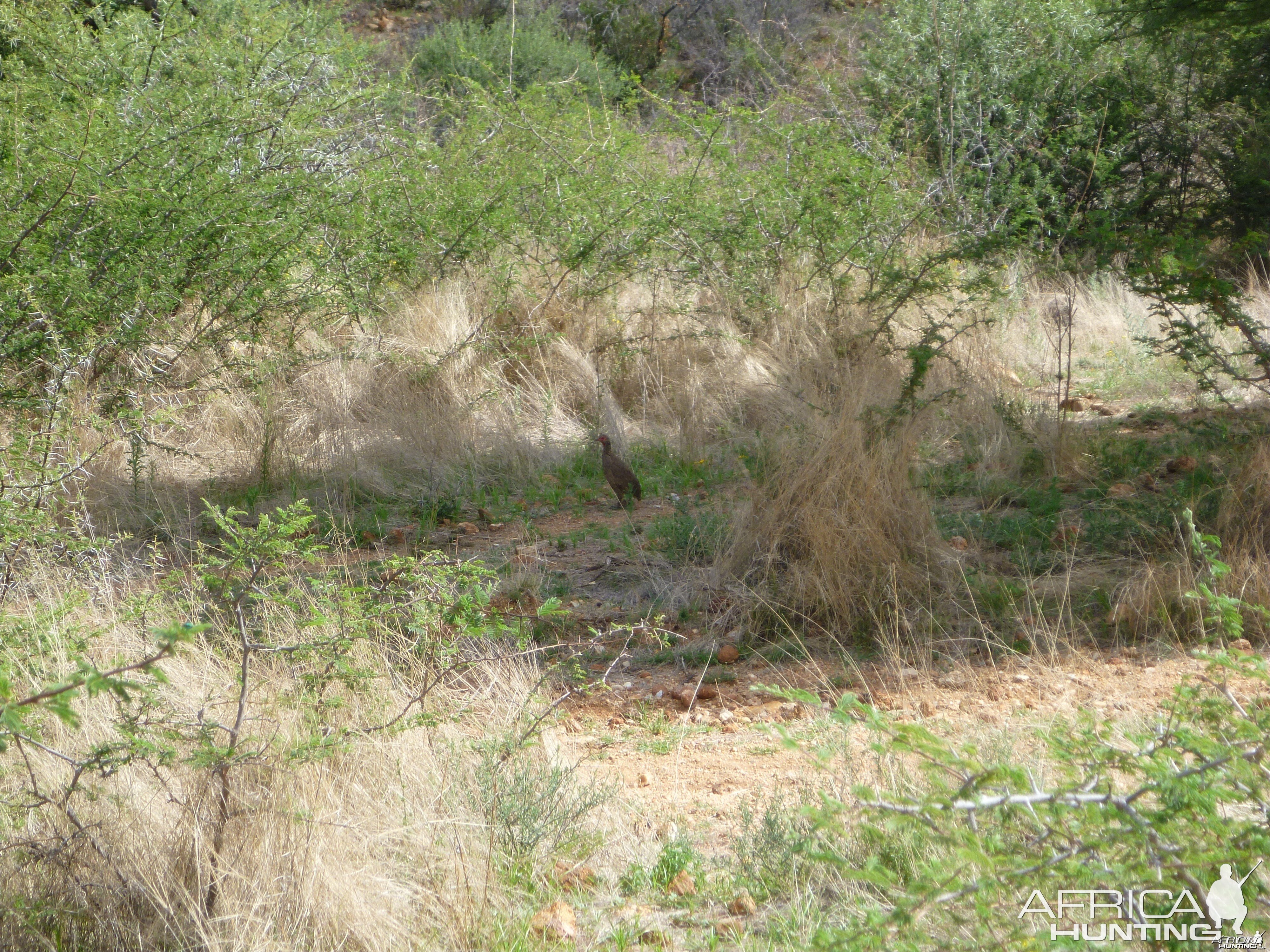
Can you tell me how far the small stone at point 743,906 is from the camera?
94.9 inches

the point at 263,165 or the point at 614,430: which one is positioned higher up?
the point at 263,165

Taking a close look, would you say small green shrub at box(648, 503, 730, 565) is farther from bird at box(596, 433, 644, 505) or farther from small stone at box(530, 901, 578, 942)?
small stone at box(530, 901, 578, 942)

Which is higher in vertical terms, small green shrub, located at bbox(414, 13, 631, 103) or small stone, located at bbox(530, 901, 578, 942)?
small green shrub, located at bbox(414, 13, 631, 103)

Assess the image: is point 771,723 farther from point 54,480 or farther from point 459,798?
point 54,480

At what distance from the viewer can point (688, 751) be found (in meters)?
3.42

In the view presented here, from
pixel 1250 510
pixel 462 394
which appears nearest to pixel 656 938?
pixel 1250 510

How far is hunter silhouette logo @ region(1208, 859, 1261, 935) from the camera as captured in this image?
5.80 ft

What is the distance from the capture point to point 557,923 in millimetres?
2338

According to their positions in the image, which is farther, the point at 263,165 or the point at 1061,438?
Result: the point at 263,165

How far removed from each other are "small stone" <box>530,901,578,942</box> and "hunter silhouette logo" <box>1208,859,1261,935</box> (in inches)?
48.8

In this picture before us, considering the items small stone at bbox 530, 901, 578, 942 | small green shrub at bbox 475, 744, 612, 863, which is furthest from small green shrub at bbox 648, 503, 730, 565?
small stone at bbox 530, 901, 578, 942

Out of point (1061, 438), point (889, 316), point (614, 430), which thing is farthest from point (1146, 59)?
point (614, 430)

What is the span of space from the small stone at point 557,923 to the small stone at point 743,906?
36 cm

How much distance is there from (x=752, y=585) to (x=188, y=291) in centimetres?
387
